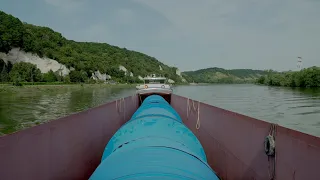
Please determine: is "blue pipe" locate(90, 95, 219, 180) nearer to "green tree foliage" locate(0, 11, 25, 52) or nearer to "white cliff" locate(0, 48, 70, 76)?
"green tree foliage" locate(0, 11, 25, 52)

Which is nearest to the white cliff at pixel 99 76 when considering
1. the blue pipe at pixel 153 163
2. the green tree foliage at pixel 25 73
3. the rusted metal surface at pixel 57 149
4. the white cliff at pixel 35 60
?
the white cliff at pixel 35 60

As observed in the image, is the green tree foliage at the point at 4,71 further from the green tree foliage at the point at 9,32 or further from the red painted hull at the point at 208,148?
the red painted hull at the point at 208,148

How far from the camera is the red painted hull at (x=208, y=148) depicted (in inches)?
129

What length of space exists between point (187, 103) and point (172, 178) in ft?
32.3

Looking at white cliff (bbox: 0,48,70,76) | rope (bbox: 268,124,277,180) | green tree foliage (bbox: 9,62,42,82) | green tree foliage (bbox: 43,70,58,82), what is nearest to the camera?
rope (bbox: 268,124,277,180)

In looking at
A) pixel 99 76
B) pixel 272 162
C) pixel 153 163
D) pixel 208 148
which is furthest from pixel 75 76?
pixel 153 163

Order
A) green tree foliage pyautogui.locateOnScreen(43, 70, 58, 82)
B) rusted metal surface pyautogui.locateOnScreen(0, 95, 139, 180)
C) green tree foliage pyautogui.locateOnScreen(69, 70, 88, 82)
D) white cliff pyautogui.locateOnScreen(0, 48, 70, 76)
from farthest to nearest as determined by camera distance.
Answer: green tree foliage pyautogui.locateOnScreen(69, 70, 88, 82) < green tree foliage pyautogui.locateOnScreen(43, 70, 58, 82) < white cliff pyautogui.locateOnScreen(0, 48, 70, 76) < rusted metal surface pyautogui.locateOnScreen(0, 95, 139, 180)

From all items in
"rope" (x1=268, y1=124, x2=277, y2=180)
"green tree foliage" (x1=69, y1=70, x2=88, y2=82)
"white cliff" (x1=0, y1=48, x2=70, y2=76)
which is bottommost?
"rope" (x1=268, y1=124, x2=277, y2=180)

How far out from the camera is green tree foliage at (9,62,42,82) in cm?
8729

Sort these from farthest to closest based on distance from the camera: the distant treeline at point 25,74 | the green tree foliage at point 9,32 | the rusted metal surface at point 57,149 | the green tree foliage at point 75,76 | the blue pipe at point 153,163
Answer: the green tree foliage at point 75,76 < the green tree foliage at point 9,32 < the distant treeline at point 25,74 < the rusted metal surface at point 57,149 < the blue pipe at point 153,163

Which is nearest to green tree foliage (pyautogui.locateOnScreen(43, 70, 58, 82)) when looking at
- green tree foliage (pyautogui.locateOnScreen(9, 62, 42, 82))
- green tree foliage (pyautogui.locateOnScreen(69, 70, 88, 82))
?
green tree foliage (pyautogui.locateOnScreen(9, 62, 42, 82))

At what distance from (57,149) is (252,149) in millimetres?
3407

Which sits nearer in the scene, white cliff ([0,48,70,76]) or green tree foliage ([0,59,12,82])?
green tree foliage ([0,59,12,82])

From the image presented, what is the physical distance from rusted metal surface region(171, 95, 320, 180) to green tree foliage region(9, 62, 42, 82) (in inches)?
3387
